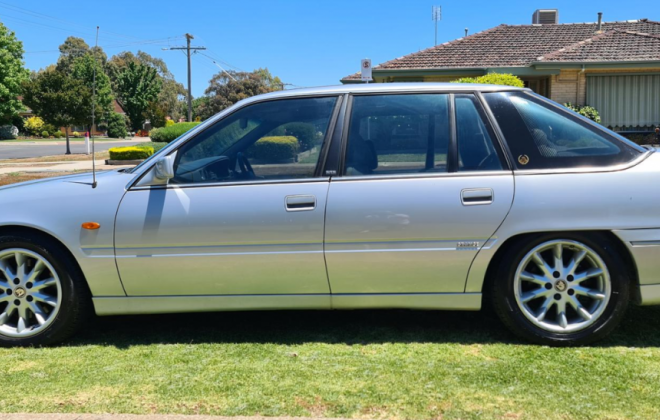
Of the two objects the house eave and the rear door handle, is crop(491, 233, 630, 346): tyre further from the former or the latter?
the house eave

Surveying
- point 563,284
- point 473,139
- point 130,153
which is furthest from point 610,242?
point 130,153

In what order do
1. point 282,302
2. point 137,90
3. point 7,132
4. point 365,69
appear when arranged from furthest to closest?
point 137,90, point 7,132, point 365,69, point 282,302

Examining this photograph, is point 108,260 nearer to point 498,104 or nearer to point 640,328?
point 498,104

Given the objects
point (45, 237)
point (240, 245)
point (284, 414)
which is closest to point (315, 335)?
point (240, 245)

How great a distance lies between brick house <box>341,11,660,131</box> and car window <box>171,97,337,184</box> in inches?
657

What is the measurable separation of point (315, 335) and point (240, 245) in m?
0.90

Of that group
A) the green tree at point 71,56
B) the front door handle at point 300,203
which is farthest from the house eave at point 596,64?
the green tree at point 71,56

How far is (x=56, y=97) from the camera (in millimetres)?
35094

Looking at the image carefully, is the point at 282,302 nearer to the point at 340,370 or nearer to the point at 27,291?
the point at 340,370

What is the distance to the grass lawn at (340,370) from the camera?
316 cm

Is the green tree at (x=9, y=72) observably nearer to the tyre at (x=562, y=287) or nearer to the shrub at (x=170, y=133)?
the shrub at (x=170, y=133)

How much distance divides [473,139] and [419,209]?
0.64 meters

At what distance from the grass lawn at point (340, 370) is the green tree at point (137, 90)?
7156 centimetres

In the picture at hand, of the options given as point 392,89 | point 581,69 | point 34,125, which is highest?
point 34,125
